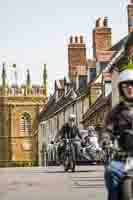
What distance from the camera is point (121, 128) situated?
6.47 metres

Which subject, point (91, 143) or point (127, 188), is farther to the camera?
point (91, 143)

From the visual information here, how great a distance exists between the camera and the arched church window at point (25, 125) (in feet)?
378

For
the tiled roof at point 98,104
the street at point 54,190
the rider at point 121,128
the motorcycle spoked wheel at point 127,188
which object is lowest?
the street at point 54,190

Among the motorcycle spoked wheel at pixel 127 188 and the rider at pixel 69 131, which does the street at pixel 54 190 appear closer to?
the rider at pixel 69 131

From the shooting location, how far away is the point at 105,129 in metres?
6.66

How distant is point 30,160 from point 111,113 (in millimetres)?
106112

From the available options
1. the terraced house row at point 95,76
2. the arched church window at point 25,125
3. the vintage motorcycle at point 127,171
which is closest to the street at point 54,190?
the vintage motorcycle at point 127,171

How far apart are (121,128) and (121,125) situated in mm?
35

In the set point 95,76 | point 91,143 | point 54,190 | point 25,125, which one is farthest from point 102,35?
point 25,125

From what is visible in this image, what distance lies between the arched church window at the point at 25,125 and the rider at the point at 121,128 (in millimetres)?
108520

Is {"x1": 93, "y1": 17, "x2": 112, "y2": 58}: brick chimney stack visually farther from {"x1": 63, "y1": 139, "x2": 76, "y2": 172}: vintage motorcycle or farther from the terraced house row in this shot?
{"x1": 63, "y1": 139, "x2": 76, "y2": 172}: vintage motorcycle

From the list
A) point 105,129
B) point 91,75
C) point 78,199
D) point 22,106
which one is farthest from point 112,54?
point 22,106

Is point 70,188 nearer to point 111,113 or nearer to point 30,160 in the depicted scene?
point 111,113

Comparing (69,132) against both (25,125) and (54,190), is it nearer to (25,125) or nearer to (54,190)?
(54,190)
